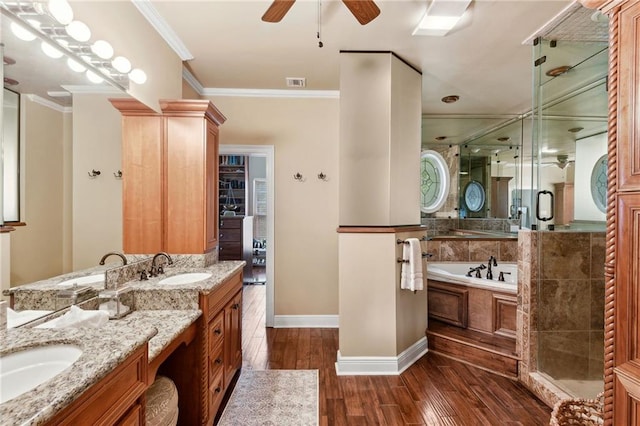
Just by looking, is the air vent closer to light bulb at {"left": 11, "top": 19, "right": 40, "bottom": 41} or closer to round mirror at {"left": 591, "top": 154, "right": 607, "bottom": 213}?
light bulb at {"left": 11, "top": 19, "right": 40, "bottom": 41}

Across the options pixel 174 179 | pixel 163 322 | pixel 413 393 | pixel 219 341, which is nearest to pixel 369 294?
pixel 413 393

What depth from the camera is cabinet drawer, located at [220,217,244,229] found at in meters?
5.75

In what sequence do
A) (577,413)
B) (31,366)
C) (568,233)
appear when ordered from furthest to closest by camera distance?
1. (568,233)
2. (577,413)
3. (31,366)

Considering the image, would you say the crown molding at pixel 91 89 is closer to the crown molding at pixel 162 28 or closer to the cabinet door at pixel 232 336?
the crown molding at pixel 162 28

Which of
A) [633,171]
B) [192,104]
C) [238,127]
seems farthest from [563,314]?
[238,127]

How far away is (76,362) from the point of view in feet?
2.71

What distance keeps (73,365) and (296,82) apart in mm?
3021

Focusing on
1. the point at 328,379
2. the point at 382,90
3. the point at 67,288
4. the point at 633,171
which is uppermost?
the point at 382,90

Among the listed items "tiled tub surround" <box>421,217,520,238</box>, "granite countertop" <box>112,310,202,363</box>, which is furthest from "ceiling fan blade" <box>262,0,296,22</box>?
"tiled tub surround" <box>421,217,520,238</box>

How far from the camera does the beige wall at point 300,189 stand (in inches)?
135

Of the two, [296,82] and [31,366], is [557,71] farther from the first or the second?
[31,366]

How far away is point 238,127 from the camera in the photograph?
11.2 feet

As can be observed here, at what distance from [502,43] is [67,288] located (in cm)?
341

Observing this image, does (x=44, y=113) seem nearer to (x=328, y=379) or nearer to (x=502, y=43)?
(x=328, y=379)
